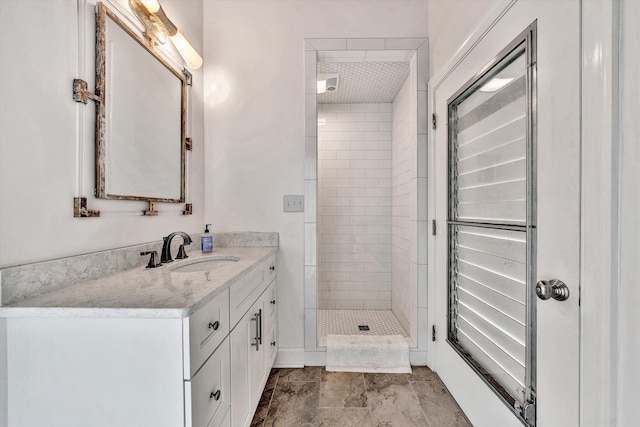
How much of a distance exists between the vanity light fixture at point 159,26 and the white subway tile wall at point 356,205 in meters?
1.72

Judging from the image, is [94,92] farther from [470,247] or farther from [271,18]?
[470,247]

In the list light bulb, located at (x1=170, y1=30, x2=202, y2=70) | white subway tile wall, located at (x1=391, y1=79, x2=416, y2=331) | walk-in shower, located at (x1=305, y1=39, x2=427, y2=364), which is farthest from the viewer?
walk-in shower, located at (x1=305, y1=39, x2=427, y2=364)

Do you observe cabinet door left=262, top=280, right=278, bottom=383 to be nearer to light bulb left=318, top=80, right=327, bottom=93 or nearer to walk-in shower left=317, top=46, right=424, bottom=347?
walk-in shower left=317, top=46, right=424, bottom=347

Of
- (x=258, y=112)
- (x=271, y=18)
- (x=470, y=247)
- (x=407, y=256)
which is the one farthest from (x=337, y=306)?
(x=271, y=18)

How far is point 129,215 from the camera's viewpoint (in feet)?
4.19

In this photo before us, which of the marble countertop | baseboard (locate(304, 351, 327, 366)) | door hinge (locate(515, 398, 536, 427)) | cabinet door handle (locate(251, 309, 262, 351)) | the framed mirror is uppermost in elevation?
the framed mirror

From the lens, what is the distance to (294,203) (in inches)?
→ 78.6

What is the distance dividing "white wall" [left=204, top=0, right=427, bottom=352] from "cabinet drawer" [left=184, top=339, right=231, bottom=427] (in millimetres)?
1020

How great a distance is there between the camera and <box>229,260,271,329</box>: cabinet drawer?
3.60 feet

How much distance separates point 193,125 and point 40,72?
988mm

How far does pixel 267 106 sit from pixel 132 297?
5.22 ft
